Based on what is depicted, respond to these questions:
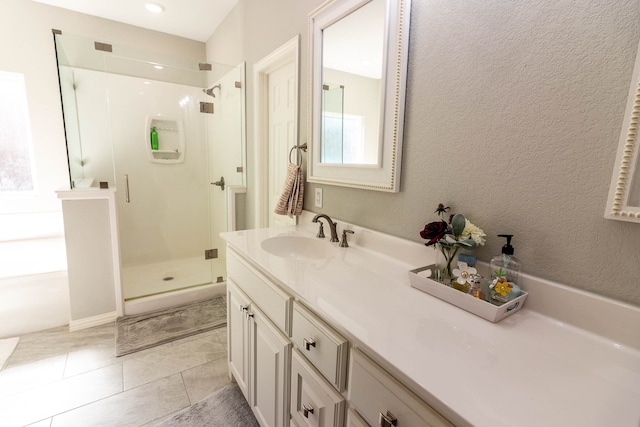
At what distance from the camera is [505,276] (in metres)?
0.82

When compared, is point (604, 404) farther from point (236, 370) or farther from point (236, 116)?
point (236, 116)

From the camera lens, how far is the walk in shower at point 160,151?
2.48 metres

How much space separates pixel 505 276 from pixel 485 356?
1.01 feet

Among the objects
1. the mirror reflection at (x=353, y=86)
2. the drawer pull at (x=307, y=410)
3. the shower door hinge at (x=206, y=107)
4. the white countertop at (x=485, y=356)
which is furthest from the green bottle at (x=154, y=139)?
the drawer pull at (x=307, y=410)

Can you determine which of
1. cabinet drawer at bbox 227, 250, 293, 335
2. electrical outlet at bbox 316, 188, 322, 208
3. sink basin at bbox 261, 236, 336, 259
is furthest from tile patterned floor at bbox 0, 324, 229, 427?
electrical outlet at bbox 316, 188, 322, 208

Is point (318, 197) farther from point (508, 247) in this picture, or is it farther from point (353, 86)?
point (508, 247)

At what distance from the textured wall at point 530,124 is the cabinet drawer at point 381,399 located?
20.6 inches

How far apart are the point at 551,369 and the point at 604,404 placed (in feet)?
0.29

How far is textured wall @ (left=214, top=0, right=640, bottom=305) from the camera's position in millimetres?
675

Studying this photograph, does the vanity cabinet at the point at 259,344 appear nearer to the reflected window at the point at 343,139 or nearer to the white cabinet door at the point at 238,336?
the white cabinet door at the point at 238,336

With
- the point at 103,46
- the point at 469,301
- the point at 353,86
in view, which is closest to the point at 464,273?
the point at 469,301

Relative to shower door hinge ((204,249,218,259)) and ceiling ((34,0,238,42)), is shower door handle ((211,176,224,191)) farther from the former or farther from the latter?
ceiling ((34,0,238,42))

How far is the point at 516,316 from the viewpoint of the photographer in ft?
2.56

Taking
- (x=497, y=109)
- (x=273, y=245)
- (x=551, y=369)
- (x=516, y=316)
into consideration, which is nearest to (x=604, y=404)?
(x=551, y=369)
